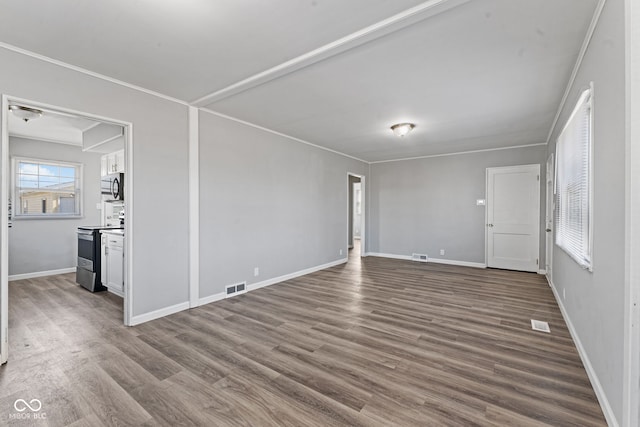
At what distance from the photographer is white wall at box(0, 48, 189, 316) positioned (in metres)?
2.71

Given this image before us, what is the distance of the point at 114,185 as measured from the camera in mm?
5043

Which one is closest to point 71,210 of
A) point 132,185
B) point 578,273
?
point 132,185

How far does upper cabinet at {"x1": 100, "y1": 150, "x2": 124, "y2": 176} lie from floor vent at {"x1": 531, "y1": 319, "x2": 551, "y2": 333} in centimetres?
599

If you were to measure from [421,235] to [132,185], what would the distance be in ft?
20.0

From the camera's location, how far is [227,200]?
13.8 feet

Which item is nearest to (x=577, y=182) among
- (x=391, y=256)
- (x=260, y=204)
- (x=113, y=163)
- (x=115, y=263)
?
(x=260, y=204)

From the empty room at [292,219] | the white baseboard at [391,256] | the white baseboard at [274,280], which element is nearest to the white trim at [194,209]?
→ the empty room at [292,219]

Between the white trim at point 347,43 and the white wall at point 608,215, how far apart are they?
0.95 metres

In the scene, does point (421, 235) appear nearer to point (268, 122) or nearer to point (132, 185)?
point (268, 122)

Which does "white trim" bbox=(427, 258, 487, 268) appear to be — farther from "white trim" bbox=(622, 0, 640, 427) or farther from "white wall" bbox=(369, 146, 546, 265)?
"white trim" bbox=(622, 0, 640, 427)

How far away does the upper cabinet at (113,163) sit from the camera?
464 cm

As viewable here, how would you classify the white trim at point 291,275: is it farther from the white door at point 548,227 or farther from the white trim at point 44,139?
the white trim at point 44,139

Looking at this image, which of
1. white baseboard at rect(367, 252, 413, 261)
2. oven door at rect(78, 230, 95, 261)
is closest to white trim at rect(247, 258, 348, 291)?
white baseboard at rect(367, 252, 413, 261)

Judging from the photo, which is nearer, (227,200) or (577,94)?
(577,94)
